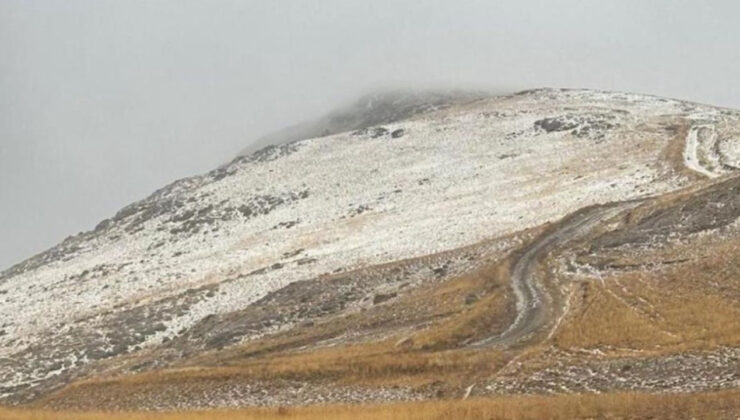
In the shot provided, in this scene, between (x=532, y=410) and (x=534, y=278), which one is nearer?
(x=532, y=410)

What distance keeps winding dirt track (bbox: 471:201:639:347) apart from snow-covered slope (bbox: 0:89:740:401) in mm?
2696

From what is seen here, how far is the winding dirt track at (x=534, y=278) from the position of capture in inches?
1254

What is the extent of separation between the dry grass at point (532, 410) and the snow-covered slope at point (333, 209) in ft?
64.6

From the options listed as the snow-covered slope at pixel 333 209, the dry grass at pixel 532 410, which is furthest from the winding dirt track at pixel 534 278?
the dry grass at pixel 532 410

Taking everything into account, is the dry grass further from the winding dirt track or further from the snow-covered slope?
the snow-covered slope

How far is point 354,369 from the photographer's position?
3048cm

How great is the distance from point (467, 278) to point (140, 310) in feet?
69.1

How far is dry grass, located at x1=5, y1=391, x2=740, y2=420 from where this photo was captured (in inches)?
772

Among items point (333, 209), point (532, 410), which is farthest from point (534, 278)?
point (333, 209)

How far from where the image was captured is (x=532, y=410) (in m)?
21.2

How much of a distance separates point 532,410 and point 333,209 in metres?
45.6

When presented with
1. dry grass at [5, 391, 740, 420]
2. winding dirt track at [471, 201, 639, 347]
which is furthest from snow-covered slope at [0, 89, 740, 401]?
dry grass at [5, 391, 740, 420]

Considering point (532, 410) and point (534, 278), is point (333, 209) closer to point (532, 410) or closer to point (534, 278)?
point (534, 278)

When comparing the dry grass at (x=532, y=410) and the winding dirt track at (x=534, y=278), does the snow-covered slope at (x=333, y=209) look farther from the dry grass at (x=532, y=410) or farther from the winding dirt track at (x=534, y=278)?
the dry grass at (x=532, y=410)
